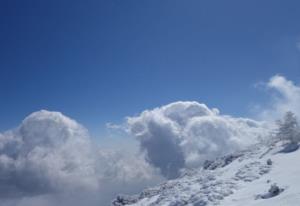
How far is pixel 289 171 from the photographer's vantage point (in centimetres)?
4597

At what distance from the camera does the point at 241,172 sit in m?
54.6

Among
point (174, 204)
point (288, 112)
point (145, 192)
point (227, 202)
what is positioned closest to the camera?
point (227, 202)

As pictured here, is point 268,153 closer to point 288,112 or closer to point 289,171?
point 288,112

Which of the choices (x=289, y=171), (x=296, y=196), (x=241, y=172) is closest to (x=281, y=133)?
(x=241, y=172)

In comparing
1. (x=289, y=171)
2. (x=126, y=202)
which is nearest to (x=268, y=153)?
(x=289, y=171)

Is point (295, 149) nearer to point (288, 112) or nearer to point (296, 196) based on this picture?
point (288, 112)

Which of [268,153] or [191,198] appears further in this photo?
[268,153]

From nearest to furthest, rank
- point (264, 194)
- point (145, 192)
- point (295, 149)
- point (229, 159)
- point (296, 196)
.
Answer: point (296, 196)
point (264, 194)
point (295, 149)
point (229, 159)
point (145, 192)

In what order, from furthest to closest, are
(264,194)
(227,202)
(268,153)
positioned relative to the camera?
(268,153) → (227,202) → (264,194)

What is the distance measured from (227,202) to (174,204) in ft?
36.3

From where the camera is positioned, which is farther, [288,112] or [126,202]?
[126,202]

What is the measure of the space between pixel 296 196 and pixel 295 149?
3053cm

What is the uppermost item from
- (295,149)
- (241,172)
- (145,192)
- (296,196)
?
(145,192)

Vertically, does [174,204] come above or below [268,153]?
below
